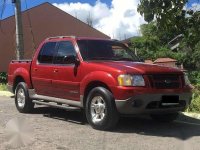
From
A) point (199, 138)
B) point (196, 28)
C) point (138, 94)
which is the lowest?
point (199, 138)

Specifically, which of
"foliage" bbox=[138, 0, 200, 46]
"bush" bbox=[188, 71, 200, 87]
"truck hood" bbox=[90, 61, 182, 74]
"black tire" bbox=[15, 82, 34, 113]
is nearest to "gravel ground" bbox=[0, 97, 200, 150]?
"black tire" bbox=[15, 82, 34, 113]

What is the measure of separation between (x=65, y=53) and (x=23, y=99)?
2.10 m

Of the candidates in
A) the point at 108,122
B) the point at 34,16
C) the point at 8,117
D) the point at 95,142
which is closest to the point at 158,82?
the point at 108,122

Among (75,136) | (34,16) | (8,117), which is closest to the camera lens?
(75,136)

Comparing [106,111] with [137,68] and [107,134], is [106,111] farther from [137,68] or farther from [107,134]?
[137,68]

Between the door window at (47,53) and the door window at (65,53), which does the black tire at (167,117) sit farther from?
the door window at (47,53)

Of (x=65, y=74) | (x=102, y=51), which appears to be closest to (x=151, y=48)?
(x=102, y=51)

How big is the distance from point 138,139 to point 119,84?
109 cm

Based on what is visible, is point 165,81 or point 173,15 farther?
point 173,15

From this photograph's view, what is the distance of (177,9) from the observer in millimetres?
13734

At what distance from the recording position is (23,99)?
1174 cm

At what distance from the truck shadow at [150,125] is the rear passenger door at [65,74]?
2.20ft

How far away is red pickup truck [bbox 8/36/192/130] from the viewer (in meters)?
8.64

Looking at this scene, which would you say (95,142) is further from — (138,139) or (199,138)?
(199,138)
